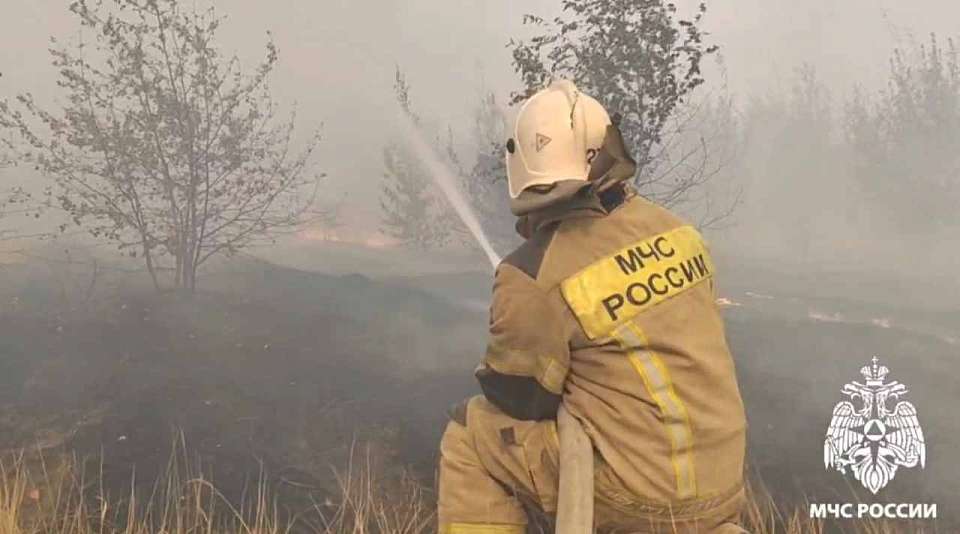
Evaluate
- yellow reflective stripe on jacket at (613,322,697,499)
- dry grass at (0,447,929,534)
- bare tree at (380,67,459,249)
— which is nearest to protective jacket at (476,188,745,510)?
yellow reflective stripe on jacket at (613,322,697,499)

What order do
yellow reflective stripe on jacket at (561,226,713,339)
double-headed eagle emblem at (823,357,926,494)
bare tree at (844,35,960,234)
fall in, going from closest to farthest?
yellow reflective stripe on jacket at (561,226,713,339) → double-headed eagle emblem at (823,357,926,494) → bare tree at (844,35,960,234)

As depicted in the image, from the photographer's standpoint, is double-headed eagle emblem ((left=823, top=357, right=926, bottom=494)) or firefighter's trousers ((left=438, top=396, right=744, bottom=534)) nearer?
firefighter's trousers ((left=438, top=396, right=744, bottom=534))

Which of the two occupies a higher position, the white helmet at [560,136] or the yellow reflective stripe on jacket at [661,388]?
the white helmet at [560,136]

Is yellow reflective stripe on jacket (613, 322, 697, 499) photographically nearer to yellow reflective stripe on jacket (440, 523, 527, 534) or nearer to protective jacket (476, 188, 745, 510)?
protective jacket (476, 188, 745, 510)

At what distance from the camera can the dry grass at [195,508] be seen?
3086mm

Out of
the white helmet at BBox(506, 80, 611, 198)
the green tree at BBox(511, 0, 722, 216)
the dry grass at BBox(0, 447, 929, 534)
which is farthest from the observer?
the green tree at BBox(511, 0, 722, 216)

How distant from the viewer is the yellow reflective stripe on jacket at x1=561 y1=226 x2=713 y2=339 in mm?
2006

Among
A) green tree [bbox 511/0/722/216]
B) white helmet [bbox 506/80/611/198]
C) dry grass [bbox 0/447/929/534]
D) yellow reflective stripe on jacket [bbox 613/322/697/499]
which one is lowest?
dry grass [bbox 0/447/929/534]

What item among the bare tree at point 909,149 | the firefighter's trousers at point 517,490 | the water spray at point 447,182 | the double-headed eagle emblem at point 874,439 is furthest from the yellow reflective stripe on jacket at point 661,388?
the bare tree at point 909,149

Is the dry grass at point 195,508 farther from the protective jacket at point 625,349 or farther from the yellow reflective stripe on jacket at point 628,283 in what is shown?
the yellow reflective stripe on jacket at point 628,283

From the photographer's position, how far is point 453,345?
14.7 ft

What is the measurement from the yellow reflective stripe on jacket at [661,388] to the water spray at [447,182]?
274cm

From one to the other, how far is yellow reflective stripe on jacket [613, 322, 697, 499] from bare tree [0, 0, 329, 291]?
9.72 feet

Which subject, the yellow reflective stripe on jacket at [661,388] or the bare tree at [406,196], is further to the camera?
the bare tree at [406,196]
